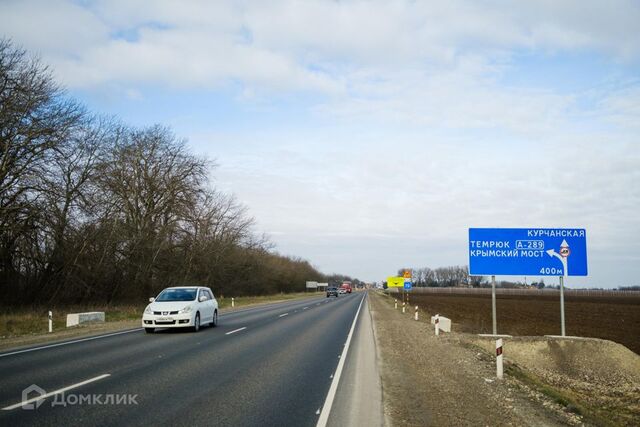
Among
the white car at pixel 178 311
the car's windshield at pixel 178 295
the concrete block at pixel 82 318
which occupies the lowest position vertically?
the concrete block at pixel 82 318

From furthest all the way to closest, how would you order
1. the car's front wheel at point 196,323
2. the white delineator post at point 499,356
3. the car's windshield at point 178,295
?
1. the car's windshield at point 178,295
2. the car's front wheel at point 196,323
3. the white delineator post at point 499,356

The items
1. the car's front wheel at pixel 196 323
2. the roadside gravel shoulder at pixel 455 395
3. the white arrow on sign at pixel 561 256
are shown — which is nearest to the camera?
the roadside gravel shoulder at pixel 455 395

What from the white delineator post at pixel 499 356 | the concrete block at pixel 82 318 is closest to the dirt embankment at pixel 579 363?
the white delineator post at pixel 499 356

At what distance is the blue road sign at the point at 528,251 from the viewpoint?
2048cm

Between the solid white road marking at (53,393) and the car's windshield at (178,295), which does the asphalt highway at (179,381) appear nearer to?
the solid white road marking at (53,393)

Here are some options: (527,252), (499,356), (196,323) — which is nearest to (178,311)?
(196,323)

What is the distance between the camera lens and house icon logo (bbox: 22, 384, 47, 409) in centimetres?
709

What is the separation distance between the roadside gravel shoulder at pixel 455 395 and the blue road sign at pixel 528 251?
761cm

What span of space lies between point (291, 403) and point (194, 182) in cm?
4337

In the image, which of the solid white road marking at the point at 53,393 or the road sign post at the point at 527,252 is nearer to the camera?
the solid white road marking at the point at 53,393

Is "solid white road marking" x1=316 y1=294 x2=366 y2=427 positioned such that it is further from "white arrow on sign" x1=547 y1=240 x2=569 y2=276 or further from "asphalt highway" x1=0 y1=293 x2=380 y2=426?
"white arrow on sign" x1=547 y1=240 x2=569 y2=276

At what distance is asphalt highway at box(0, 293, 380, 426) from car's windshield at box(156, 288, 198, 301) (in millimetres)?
3474

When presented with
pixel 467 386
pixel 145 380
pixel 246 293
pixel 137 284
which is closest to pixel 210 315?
pixel 145 380

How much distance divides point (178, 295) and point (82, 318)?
7.20 m
